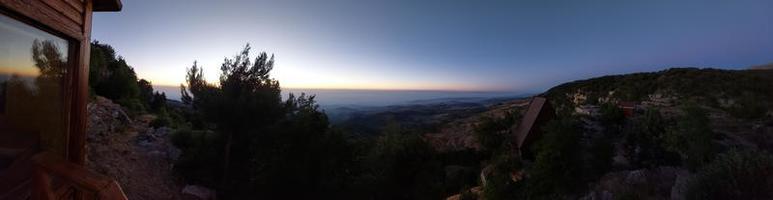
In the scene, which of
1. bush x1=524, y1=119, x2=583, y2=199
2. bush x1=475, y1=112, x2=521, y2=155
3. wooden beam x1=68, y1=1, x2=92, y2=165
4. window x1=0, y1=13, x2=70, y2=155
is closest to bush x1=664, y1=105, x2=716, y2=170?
bush x1=524, y1=119, x2=583, y2=199

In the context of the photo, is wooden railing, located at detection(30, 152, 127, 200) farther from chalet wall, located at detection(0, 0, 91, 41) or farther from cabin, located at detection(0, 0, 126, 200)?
chalet wall, located at detection(0, 0, 91, 41)

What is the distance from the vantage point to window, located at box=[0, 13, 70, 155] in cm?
264

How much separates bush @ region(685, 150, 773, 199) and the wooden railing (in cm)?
939

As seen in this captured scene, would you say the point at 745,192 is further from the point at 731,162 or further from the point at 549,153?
the point at 549,153

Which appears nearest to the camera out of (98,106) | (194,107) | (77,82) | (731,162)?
(77,82)

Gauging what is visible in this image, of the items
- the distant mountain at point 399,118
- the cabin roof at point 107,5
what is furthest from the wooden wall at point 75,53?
the distant mountain at point 399,118

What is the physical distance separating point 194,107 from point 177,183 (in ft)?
10.3

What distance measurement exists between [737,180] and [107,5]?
1116 cm

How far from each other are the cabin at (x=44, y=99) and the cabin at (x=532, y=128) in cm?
1789

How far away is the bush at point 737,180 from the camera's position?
279 inches

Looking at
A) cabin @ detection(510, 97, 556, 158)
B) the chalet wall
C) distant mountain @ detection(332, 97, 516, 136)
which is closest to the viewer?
the chalet wall

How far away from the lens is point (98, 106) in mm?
17328

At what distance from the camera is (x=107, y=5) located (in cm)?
446

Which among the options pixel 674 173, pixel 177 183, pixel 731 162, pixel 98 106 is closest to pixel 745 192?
pixel 731 162
